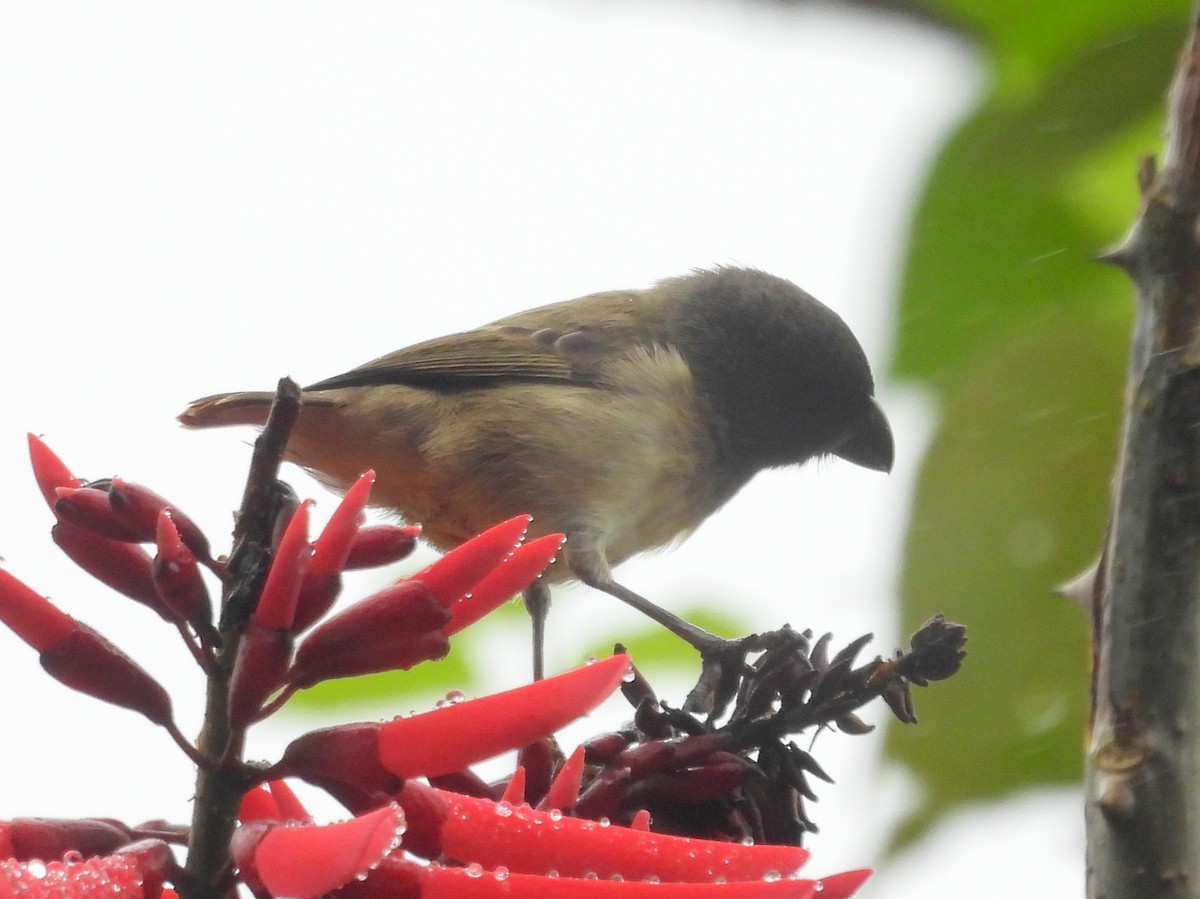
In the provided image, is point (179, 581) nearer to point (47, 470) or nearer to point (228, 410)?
point (47, 470)

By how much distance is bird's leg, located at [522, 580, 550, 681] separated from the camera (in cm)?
357

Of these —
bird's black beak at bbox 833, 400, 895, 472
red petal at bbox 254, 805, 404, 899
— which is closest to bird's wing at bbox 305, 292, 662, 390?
bird's black beak at bbox 833, 400, 895, 472

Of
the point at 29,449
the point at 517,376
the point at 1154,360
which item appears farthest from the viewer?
the point at 517,376

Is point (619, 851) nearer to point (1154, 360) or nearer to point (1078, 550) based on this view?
point (1154, 360)

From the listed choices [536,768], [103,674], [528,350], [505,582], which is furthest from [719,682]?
[528,350]

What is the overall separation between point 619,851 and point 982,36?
4.83 ft

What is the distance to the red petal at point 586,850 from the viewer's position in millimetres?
1111

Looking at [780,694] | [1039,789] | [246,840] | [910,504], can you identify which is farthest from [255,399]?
[246,840]

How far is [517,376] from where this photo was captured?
14.7ft

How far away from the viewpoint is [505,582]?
1.26 m

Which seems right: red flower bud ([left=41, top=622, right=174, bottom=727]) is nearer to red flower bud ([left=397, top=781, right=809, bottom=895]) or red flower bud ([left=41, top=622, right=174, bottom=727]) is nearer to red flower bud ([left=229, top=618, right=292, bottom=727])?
red flower bud ([left=229, top=618, right=292, bottom=727])

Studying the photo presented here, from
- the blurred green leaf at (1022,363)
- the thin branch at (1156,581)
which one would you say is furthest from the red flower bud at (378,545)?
the blurred green leaf at (1022,363)

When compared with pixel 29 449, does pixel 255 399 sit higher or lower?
higher

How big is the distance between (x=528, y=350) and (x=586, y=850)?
3.53 metres
